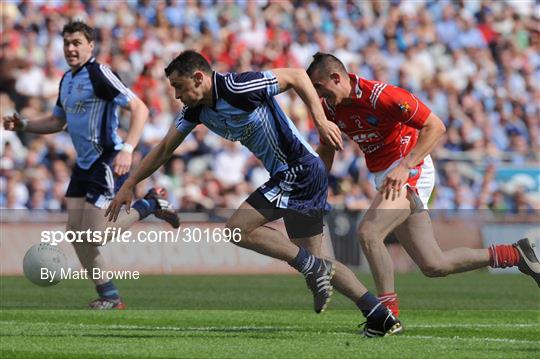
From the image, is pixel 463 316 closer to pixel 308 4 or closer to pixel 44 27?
pixel 44 27

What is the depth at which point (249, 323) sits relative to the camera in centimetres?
1101

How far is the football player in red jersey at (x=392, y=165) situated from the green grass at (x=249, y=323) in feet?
1.80

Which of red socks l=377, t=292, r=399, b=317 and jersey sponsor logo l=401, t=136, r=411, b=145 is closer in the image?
red socks l=377, t=292, r=399, b=317

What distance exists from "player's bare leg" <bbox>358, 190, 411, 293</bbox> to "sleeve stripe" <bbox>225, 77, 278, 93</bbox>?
1485mm

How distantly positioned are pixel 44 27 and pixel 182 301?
32.0ft

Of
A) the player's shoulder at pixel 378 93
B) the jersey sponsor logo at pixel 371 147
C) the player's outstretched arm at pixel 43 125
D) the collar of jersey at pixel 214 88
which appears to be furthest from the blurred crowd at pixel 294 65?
the collar of jersey at pixel 214 88

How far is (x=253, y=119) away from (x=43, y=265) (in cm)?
320

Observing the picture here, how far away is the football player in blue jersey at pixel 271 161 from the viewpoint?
9.02 m

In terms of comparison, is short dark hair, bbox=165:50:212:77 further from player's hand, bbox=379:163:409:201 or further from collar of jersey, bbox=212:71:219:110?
player's hand, bbox=379:163:409:201

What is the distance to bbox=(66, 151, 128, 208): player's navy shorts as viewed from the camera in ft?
40.3

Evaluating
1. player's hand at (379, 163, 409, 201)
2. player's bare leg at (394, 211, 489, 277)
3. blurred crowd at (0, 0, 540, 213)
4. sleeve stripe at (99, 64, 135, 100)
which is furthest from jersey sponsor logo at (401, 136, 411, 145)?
blurred crowd at (0, 0, 540, 213)

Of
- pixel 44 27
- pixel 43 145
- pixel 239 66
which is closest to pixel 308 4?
pixel 239 66

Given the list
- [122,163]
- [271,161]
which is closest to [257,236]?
[271,161]

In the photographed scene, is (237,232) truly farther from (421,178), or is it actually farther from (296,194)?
(421,178)
